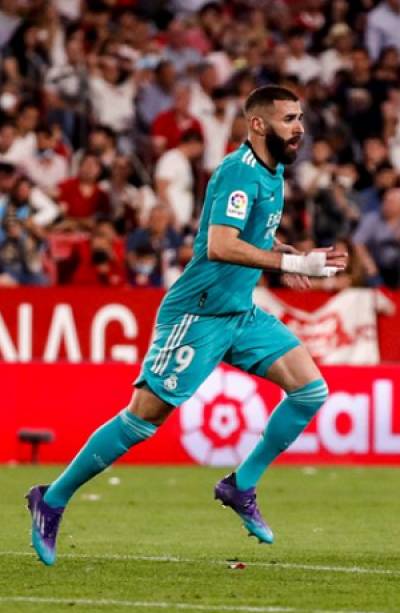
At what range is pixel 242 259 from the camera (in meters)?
7.90

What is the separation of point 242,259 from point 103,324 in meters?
8.40

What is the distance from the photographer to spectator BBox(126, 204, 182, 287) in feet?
54.7

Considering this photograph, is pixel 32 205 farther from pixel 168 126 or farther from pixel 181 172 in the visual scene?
pixel 168 126

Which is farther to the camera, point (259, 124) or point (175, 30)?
point (175, 30)

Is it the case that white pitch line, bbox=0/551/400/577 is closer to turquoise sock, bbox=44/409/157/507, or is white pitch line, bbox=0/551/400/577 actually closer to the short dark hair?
turquoise sock, bbox=44/409/157/507

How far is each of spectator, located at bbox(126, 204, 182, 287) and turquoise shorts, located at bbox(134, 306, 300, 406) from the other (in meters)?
8.04

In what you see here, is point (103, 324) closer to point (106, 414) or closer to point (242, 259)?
point (106, 414)

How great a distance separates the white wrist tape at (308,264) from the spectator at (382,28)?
1402 cm

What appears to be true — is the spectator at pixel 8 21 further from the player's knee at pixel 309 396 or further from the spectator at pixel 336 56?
the player's knee at pixel 309 396

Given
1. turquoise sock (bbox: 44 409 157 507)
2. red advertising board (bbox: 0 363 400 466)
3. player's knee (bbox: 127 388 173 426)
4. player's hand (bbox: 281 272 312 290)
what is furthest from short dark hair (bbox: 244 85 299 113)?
red advertising board (bbox: 0 363 400 466)

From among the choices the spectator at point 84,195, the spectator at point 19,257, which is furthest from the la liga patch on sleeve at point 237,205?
the spectator at point 84,195

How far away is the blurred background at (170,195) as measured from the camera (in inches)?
609

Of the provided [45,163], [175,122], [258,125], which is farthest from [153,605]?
[175,122]

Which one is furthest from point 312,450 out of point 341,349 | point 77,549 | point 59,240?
point 77,549
